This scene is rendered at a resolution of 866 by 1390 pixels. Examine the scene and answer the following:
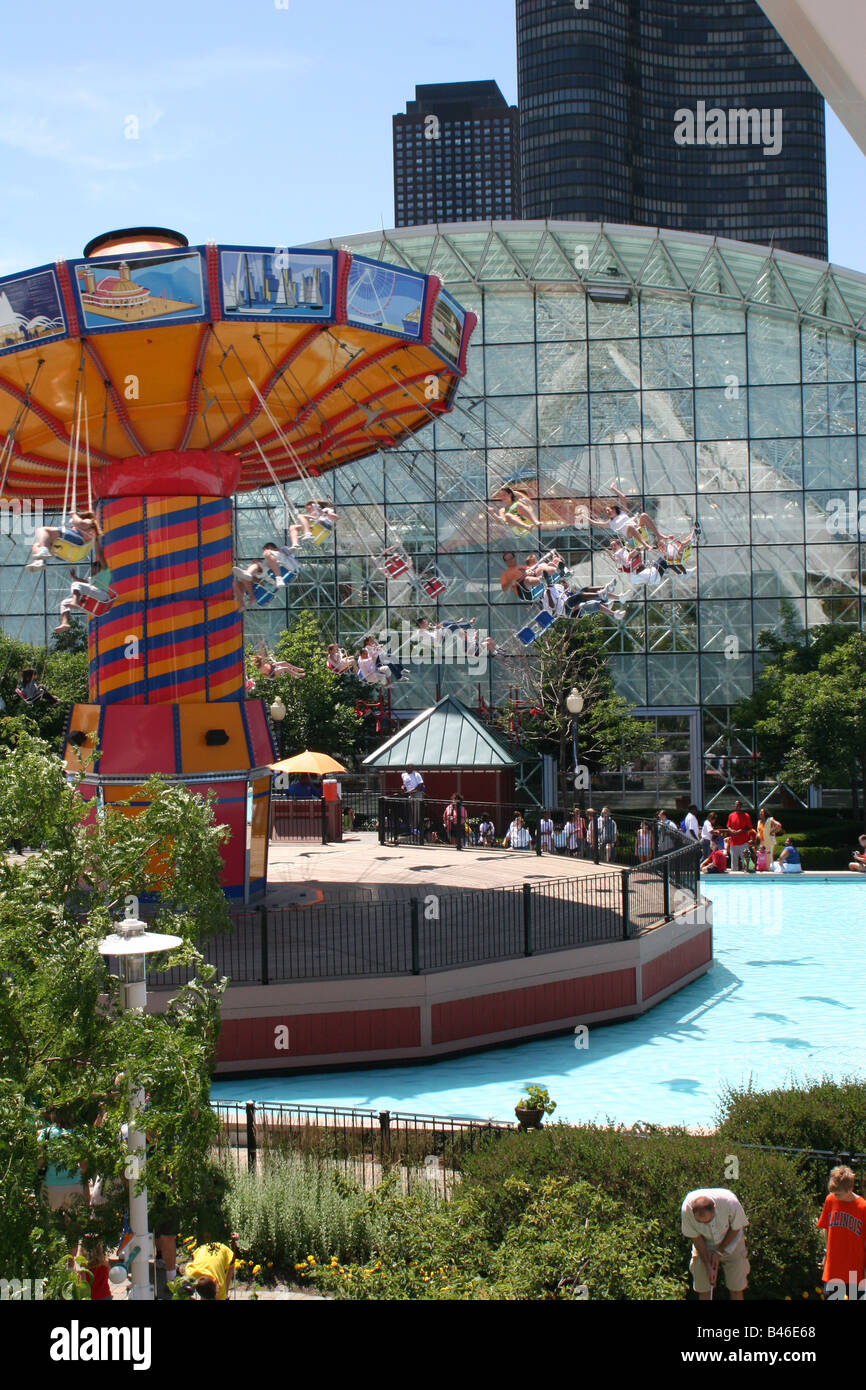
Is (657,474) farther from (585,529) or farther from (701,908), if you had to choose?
(701,908)

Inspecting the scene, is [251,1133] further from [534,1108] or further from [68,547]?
[68,547]

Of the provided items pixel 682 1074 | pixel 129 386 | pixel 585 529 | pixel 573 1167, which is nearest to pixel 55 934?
pixel 573 1167

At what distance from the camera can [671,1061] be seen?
13.9 meters

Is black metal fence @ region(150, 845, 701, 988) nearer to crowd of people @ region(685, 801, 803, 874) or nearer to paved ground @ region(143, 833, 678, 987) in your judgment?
paved ground @ region(143, 833, 678, 987)

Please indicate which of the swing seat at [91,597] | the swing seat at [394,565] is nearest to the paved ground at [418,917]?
the swing seat at [91,597]

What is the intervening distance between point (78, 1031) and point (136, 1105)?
496mm

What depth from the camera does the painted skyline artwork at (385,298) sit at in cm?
1385

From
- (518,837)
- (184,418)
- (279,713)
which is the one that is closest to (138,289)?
(184,418)

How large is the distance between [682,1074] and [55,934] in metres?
8.67

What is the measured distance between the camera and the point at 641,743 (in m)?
34.1

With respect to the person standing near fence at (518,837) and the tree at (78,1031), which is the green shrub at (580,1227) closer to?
the tree at (78,1031)

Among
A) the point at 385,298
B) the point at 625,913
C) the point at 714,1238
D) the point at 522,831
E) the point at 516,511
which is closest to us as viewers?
the point at 714,1238

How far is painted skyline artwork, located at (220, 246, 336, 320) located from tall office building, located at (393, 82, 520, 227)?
17171cm

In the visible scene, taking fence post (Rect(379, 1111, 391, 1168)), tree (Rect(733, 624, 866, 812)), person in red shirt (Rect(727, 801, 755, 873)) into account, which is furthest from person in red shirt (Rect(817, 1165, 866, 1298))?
tree (Rect(733, 624, 866, 812))
